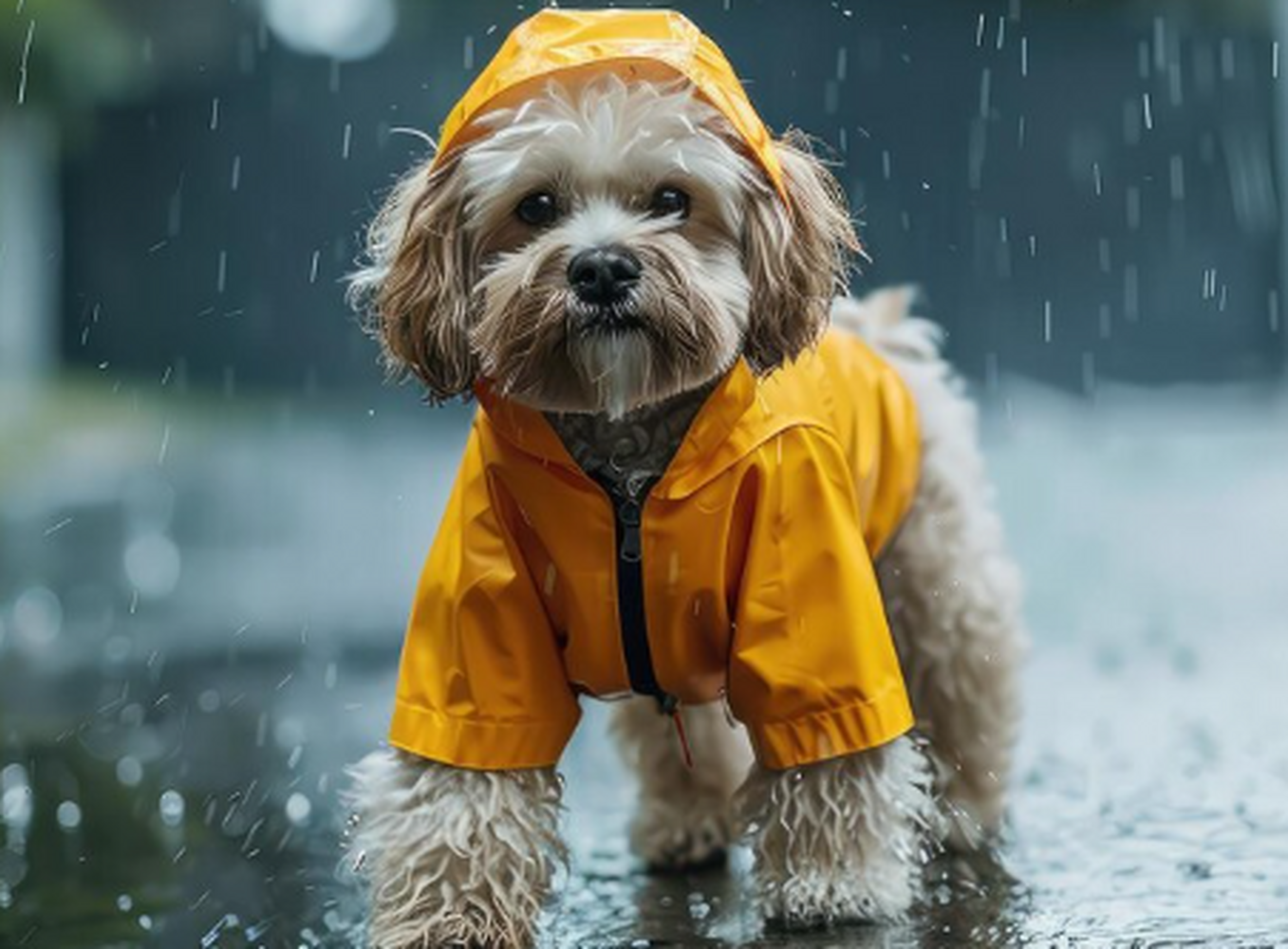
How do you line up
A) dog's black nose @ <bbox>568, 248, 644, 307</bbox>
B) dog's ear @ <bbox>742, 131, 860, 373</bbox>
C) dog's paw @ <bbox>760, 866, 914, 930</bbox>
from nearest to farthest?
dog's black nose @ <bbox>568, 248, 644, 307</bbox>, dog's ear @ <bbox>742, 131, 860, 373</bbox>, dog's paw @ <bbox>760, 866, 914, 930</bbox>

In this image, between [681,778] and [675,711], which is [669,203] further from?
[681,778]

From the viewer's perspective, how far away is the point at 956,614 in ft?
20.1

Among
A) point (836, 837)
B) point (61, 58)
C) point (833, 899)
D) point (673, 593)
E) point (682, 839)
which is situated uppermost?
point (61, 58)

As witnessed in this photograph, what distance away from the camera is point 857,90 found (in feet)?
70.0

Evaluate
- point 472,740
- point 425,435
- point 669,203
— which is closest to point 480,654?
point 472,740

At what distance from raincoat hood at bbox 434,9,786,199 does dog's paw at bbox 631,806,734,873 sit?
5.76ft

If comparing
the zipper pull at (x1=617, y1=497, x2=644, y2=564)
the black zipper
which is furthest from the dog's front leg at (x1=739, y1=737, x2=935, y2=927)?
the zipper pull at (x1=617, y1=497, x2=644, y2=564)

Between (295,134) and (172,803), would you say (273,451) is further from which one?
(172,803)

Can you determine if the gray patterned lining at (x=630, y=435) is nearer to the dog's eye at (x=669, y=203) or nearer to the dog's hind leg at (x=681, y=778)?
the dog's eye at (x=669, y=203)

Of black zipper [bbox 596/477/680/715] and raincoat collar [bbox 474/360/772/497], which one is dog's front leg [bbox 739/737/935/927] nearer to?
black zipper [bbox 596/477/680/715]

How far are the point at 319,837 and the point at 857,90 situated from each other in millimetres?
15506

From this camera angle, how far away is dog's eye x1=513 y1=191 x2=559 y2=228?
505 cm

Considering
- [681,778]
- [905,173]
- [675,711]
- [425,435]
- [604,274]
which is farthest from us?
[905,173]

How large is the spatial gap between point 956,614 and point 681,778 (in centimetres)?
78
